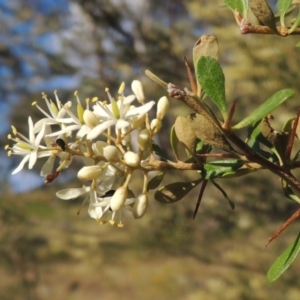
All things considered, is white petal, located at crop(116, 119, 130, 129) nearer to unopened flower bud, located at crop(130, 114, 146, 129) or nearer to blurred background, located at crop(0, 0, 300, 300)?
unopened flower bud, located at crop(130, 114, 146, 129)

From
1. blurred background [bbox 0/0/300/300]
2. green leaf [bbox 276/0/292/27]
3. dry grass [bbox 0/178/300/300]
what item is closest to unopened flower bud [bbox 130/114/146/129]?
green leaf [bbox 276/0/292/27]

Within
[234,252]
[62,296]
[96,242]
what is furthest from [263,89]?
[62,296]

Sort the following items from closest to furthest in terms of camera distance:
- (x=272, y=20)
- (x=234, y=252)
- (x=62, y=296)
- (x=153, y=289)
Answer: (x=272, y=20) < (x=234, y=252) < (x=153, y=289) < (x=62, y=296)

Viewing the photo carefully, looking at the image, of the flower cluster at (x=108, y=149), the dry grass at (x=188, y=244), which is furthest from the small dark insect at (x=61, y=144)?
the dry grass at (x=188, y=244)

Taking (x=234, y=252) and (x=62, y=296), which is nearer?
(x=234, y=252)

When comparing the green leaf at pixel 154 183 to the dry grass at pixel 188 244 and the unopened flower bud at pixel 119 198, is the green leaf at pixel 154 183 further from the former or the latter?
the dry grass at pixel 188 244

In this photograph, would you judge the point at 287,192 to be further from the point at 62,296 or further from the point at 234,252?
the point at 62,296

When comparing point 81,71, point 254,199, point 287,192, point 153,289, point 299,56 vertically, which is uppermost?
point 287,192
